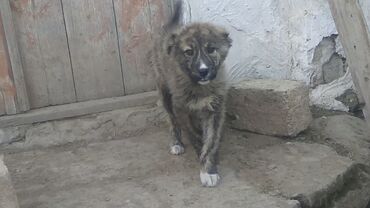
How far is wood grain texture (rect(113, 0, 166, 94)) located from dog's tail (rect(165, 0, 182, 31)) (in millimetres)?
195

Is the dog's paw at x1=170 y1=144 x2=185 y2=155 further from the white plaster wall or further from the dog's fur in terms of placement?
the white plaster wall

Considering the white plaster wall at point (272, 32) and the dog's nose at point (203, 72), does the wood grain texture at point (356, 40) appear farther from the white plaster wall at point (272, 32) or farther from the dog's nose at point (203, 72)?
the dog's nose at point (203, 72)

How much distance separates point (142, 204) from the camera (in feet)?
11.2

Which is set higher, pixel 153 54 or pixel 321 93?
pixel 153 54

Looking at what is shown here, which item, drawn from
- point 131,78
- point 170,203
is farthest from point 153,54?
point 170,203

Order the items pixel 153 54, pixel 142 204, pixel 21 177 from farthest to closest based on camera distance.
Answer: pixel 153 54 < pixel 21 177 < pixel 142 204

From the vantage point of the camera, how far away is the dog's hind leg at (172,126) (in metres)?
4.18

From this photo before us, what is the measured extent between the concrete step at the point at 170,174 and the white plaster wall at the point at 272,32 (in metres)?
0.59

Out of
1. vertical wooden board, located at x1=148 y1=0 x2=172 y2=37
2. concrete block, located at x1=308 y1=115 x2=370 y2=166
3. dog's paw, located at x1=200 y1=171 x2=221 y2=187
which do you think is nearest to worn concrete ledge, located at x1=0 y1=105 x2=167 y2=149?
vertical wooden board, located at x1=148 y1=0 x2=172 y2=37

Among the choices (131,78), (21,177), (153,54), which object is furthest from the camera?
(131,78)

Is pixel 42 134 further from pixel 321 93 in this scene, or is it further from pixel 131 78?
pixel 321 93

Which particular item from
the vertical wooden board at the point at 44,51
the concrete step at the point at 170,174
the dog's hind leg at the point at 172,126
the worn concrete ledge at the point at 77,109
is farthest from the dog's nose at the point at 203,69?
the vertical wooden board at the point at 44,51

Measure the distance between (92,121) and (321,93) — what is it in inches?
71.1

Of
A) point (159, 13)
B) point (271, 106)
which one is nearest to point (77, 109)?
point (159, 13)
